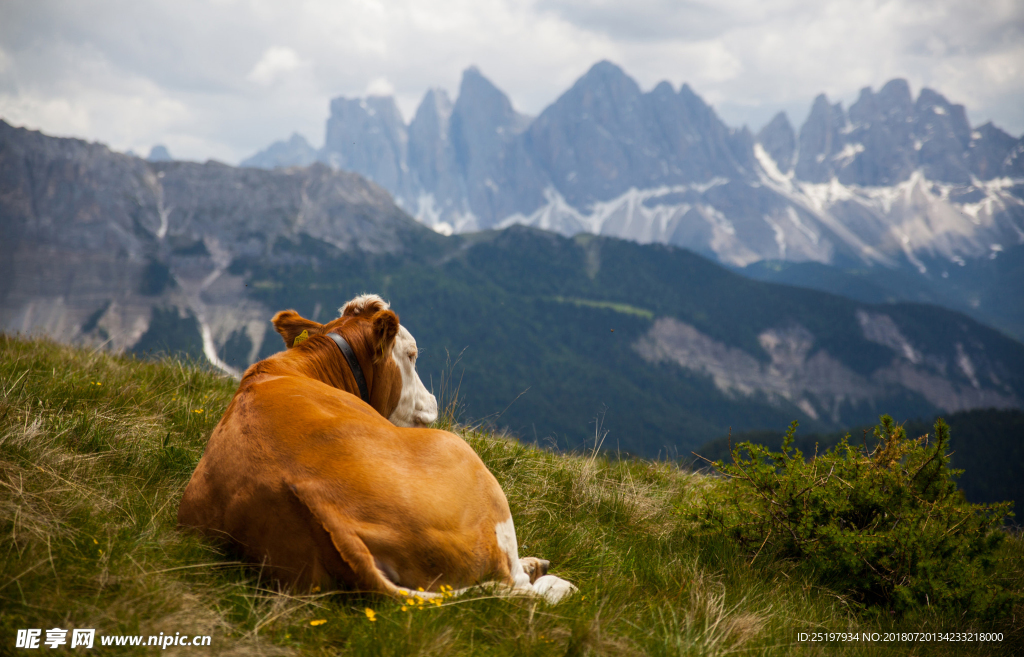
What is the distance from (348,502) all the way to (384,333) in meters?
2.22

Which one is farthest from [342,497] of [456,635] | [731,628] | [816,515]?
[816,515]

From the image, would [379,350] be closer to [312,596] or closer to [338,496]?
[338,496]

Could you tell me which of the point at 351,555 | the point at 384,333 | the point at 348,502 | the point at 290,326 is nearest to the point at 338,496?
the point at 348,502

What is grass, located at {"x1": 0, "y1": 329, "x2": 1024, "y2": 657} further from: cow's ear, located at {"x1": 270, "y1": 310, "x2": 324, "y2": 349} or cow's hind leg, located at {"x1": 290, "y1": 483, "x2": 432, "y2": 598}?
cow's ear, located at {"x1": 270, "y1": 310, "x2": 324, "y2": 349}

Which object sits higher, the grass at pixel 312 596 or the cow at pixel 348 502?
the cow at pixel 348 502

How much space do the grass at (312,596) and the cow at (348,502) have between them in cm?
18

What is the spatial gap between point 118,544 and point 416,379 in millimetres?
2971

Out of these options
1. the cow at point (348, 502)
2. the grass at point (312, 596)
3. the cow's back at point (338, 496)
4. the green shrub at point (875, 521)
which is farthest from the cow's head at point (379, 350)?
the green shrub at point (875, 521)

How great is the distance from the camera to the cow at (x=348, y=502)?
3.71 m

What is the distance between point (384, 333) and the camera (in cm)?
568

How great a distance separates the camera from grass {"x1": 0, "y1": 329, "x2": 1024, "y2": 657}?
3396mm

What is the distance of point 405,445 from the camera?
4.27m

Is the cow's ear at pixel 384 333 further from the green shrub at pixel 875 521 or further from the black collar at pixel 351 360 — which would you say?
the green shrub at pixel 875 521

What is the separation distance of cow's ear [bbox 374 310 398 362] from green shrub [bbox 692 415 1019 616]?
3549mm
